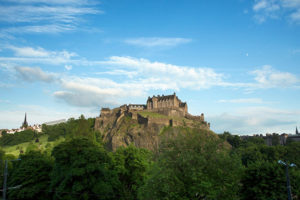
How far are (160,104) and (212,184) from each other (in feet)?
361

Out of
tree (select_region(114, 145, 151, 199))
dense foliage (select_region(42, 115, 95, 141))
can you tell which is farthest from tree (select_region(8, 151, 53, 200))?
dense foliage (select_region(42, 115, 95, 141))

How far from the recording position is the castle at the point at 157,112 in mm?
106938

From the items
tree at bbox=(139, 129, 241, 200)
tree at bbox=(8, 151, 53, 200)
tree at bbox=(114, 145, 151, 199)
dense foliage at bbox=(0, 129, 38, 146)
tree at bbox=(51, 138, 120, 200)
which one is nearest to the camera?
tree at bbox=(139, 129, 241, 200)

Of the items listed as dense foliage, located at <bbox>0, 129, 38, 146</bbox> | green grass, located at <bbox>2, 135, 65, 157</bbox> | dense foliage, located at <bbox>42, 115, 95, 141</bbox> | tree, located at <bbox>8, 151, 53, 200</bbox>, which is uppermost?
dense foliage, located at <bbox>42, 115, 95, 141</bbox>

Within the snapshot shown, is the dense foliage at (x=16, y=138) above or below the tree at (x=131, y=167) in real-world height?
above

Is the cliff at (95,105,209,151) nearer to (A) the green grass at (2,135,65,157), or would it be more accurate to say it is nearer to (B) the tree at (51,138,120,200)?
(A) the green grass at (2,135,65,157)

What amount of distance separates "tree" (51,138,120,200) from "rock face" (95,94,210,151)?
157ft

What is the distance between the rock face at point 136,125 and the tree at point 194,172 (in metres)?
57.8

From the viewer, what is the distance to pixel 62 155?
116 ft

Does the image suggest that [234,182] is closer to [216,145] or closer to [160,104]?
[216,145]

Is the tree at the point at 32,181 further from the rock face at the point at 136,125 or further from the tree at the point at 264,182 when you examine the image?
the rock face at the point at 136,125

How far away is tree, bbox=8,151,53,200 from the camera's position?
36.8 m

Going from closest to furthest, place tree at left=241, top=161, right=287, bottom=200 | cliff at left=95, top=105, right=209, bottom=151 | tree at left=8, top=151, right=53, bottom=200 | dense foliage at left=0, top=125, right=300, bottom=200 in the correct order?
dense foliage at left=0, top=125, right=300, bottom=200 < tree at left=241, top=161, right=287, bottom=200 < tree at left=8, top=151, right=53, bottom=200 < cliff at left=95, top=105, right=209, bottom=151

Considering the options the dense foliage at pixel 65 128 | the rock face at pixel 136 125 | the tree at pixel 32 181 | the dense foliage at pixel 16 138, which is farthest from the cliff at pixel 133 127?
the tree at pixel 32 181
